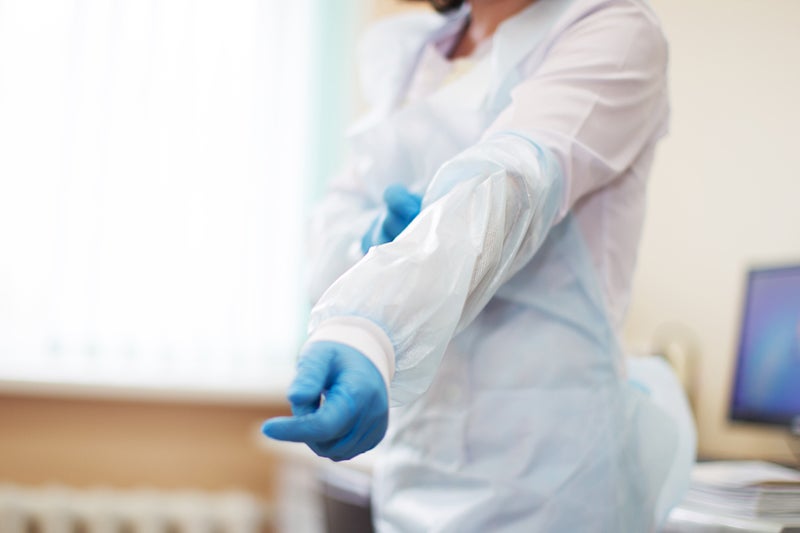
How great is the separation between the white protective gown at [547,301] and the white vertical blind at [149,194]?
150 cm

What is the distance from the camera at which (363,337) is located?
0.48 m

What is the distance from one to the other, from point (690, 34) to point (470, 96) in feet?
4.06

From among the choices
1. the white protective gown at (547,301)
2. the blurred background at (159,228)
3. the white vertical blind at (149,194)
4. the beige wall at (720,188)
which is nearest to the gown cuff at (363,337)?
the white protective gown at (547,301)

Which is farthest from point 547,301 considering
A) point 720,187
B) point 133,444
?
point 133,444

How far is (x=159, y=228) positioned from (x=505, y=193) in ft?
6.07

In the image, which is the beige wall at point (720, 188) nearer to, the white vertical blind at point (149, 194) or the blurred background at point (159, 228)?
the blurred background at point (159, 228)

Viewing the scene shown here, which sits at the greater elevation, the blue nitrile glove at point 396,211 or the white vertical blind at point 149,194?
the blue nitrile glove at point 396,211

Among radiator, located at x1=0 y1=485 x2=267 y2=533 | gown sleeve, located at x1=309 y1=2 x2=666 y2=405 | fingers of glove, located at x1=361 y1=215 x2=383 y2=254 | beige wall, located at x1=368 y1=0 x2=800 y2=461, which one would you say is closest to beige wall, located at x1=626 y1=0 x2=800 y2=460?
beige wall, located at x1=368 y1=0 x2=800 y2=461

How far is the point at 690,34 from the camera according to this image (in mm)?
1852

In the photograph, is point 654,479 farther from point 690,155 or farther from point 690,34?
point 690,34

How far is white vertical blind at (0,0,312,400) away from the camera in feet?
7.29

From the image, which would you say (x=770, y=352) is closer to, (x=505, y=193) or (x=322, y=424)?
(x=505, y=193)

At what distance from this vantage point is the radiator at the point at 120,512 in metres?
→ 2.11

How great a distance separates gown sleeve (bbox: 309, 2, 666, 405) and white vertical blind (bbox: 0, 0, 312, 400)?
5.52 feet
